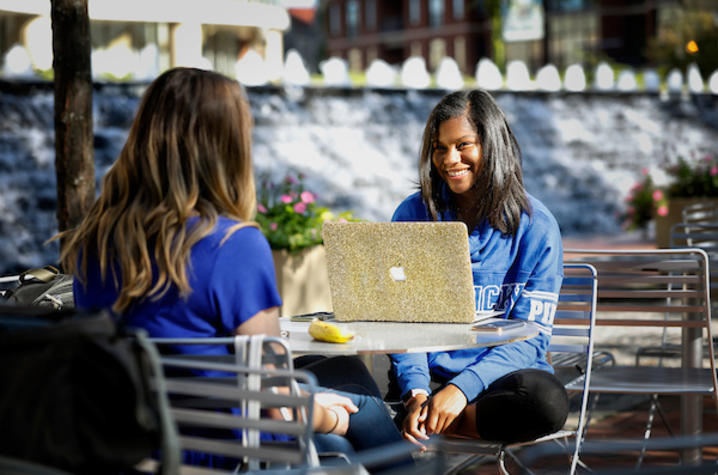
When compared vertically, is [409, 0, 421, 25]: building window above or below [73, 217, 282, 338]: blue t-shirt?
above

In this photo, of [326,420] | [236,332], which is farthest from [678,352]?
[236,332]

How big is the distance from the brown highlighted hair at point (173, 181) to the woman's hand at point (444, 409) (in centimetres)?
85

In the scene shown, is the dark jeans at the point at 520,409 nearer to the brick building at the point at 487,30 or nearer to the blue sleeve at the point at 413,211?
the blue sleeve at the point at 413,211

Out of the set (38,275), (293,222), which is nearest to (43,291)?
(38,275)

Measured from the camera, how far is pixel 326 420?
88.8 inches

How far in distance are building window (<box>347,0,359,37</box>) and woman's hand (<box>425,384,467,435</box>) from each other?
56.8 m

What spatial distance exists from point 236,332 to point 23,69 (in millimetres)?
8711

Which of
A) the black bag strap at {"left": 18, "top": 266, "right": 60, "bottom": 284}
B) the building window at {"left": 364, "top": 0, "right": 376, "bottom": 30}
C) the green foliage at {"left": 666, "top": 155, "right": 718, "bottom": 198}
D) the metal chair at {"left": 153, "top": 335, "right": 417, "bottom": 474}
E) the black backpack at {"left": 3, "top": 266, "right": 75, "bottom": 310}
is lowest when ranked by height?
the metal chair at {"left": 153, "top": 335, "right": 417, "bottom": 474}

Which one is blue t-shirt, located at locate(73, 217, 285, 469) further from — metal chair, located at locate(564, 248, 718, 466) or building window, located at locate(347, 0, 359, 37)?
building window, located at locate(347, 0, 359, 37)

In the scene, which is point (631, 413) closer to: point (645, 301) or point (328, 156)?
point (645, 301)

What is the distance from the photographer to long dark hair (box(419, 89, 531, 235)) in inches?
118

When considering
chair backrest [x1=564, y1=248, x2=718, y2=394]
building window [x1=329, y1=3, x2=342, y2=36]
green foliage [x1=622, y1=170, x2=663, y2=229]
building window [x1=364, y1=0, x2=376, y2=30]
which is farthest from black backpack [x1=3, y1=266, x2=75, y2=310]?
building window [x1=329, y1=3, x2=342, y2=36]

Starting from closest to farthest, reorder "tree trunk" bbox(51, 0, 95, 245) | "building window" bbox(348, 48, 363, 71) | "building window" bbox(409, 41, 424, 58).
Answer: "tree trunk" bbox(51, 0, 95, 245) → "building window" bbox(409, 41, 424, 58) → "building window" bbox(348, 48, 363, 71)

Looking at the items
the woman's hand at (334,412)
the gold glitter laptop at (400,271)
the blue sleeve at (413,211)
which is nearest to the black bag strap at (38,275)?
the gold glitter laptop at (400,271)
